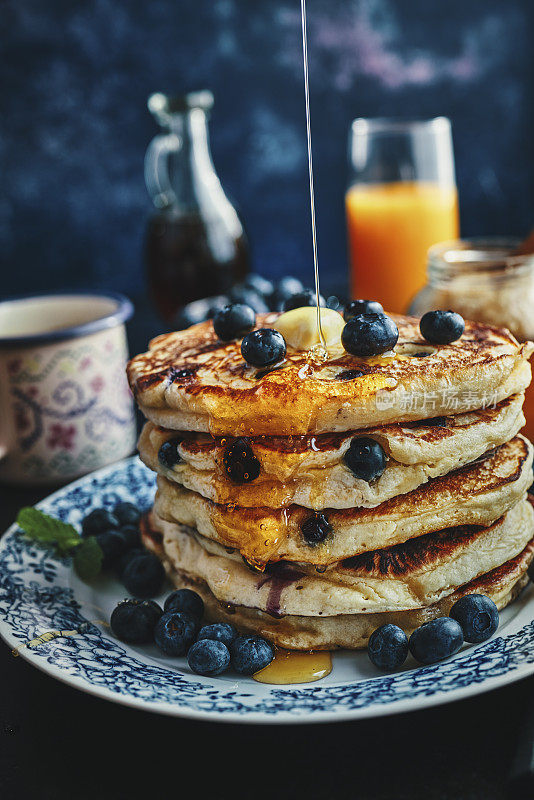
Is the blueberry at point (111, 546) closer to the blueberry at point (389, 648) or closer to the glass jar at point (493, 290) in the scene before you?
the blueberry at point (389, 648)

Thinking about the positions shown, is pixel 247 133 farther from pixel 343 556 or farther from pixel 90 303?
pixel 343 556

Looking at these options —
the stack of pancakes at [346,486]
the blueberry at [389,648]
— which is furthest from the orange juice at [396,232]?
the blueberry at [389,648]

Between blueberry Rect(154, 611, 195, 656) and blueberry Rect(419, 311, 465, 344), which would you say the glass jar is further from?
blueberry Rect(154, 611, 195, 656)

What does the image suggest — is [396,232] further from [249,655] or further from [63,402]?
[249,655]

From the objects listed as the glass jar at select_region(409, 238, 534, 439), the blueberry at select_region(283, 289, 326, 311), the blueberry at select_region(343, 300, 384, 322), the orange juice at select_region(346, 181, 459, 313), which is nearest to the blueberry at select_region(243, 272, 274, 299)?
the orange juice at select_region(346, 181, 459, 313)

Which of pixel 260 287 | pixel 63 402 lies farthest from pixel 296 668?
pixel 260 287

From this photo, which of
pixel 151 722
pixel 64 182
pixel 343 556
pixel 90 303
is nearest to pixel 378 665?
pixel 343 556
